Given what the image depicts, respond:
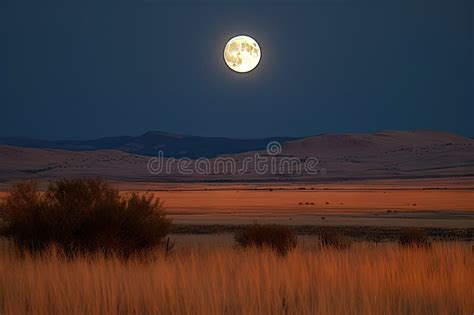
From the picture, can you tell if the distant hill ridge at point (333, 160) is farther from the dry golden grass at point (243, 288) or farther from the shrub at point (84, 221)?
the dry golden grass at point (243, 288)

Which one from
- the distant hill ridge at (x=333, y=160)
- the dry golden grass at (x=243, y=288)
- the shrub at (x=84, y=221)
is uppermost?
the distant hill ridge at (x=333, y=160)

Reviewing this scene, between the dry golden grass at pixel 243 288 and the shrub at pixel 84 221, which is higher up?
the shrub at pixel 84 221

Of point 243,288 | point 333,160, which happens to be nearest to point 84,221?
point 243,288

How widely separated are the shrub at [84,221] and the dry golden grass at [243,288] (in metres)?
3.05

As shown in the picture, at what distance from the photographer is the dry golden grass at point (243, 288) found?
10.6 meters

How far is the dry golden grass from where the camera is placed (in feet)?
34.8

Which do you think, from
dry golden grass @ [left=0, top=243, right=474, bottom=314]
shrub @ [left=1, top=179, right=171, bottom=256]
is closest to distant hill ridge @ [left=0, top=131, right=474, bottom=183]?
shrub @ [left=1, top=179, right=171, bottom=256]

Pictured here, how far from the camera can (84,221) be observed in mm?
18141

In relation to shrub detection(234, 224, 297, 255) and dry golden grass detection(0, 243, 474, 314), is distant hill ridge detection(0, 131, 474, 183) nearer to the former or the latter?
shrub detection(234, 224, 297, 255)

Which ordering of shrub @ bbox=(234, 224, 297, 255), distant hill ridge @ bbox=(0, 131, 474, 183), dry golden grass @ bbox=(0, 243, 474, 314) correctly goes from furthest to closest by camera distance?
distant hill ridge @ bbox=(0, 131, 474, 183) < shrub @ bbox=(234, 224, 297, 255) < dry golden grass @ bbox=(0, 243, 474, 314)

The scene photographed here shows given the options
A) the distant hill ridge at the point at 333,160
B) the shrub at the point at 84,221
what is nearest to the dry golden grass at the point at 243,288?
the shrub at the point at 84,221

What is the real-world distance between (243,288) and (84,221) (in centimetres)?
715

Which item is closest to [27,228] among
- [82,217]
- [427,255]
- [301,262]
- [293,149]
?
[82,217]

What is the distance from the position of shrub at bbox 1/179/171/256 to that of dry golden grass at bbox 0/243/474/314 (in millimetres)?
3055
